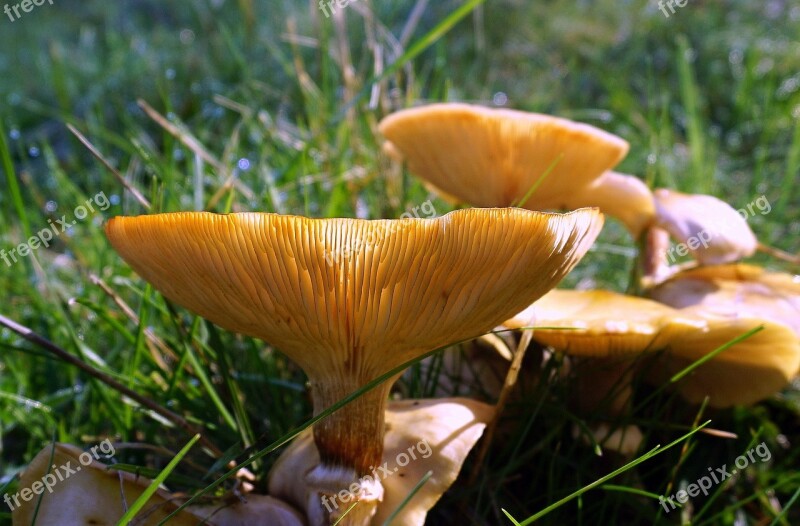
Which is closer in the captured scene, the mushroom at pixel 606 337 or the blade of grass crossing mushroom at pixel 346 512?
the blade of grass crossing mushroom at pixel 346 512

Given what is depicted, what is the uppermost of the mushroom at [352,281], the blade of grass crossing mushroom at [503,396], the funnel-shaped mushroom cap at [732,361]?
the mushroom at [352,281]

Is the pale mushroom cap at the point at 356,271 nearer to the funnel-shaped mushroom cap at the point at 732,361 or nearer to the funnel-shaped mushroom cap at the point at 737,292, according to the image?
the funnel-shaped mushroom cap at the point at 732,361

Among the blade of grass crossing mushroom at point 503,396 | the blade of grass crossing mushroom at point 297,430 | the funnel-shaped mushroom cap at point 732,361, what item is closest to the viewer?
the blade of grass crossing mushroom at point 297,430

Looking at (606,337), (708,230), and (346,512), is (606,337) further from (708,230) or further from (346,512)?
(346,512)

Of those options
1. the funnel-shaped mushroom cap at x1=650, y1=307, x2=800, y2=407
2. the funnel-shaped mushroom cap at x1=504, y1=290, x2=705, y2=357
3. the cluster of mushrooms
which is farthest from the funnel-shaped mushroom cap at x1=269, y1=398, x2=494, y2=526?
the funnel-shaped mushroom cap at x1=650, y1=307, x2=800, y2=407

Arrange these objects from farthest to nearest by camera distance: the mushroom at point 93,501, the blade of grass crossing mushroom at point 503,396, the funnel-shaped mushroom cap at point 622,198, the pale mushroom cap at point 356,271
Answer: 1. the funnel-shaped mushroom cap at point 622,198
2. the blade of grass crossing mushroom at point 503,396
3. the mushroom at point 93,501
4. the pale mushroom cap at point 356,271

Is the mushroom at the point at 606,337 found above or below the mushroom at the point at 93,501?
below

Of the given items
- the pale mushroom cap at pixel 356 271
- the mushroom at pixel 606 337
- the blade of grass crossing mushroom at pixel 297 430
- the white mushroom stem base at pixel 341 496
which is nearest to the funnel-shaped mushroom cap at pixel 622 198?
the mushroom at pixel 606 337

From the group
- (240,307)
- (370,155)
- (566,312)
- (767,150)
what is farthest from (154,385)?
(767,150)
